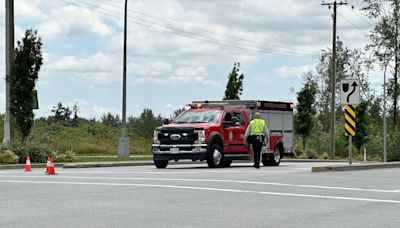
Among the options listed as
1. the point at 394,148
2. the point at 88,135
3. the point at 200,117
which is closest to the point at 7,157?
the point at 200,117

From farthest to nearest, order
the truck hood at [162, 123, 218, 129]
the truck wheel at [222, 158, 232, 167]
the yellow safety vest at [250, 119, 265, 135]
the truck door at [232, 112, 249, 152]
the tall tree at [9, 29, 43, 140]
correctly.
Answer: the tall tree at [9, 29, 43, 140], the truck door at [232, 112, 249, 152], the truck wheel at [222, 158, 232, 167], the truck hood at [162, 123, 218, 129], the yellow safety vest at [250, 119, 265, 135]

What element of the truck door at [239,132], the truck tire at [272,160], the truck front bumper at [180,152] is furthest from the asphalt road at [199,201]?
the truck tire at [272,160]

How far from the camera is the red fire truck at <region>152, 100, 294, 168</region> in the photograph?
25.8 meters

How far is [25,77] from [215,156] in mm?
9602

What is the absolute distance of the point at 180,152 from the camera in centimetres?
2595

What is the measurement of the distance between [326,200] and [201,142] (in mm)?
11803

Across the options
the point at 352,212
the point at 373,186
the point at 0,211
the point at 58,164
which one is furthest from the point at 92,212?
the point at 58,164

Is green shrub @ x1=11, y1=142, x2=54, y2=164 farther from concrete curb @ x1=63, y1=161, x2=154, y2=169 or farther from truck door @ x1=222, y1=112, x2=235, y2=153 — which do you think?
truck door @ x1=222, y1=112, x2=235, y2=153

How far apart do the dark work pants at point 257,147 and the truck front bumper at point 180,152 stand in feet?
4.96

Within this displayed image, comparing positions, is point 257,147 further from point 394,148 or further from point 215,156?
point 394,148

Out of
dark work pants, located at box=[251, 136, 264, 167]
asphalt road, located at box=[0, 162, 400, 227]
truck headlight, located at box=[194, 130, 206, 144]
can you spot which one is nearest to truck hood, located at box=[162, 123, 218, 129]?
truck headlight, located at box=[194, 130, 206, 144]

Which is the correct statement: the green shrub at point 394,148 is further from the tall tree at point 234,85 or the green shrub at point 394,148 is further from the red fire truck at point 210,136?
the red fire truck at point 210,136

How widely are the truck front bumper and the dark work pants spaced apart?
151 centimetres

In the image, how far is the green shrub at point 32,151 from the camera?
2970 centimetres
